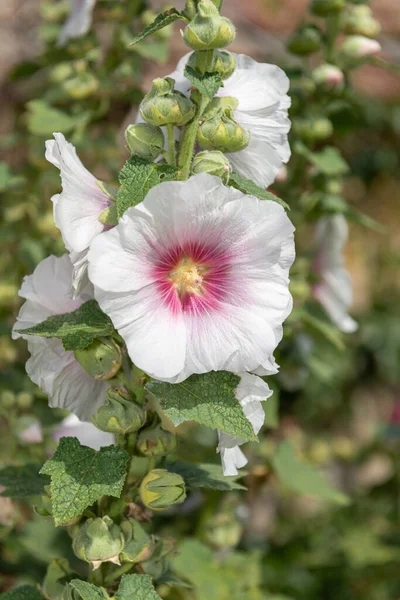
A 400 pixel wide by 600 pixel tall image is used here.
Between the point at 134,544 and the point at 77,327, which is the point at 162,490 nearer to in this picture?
the point at 134,544

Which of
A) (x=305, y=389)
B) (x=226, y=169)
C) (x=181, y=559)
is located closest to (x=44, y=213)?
(x=181, y=559)

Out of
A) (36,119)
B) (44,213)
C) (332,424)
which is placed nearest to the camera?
(36,119)

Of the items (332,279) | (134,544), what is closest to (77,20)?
(332,279)

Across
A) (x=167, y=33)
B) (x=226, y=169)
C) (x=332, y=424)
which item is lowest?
(x=332, y=424)

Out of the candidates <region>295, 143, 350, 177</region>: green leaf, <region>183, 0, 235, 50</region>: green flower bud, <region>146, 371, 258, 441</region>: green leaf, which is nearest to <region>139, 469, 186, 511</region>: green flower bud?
<region>146, 371, 258, 441</region>: green leaf

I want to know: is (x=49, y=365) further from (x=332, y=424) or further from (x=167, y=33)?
(x=332, y=424)
